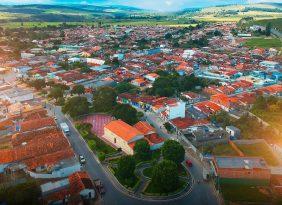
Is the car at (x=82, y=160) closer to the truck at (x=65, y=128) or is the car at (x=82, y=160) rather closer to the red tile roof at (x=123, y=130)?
the red tile roof at (x=123, y=130)

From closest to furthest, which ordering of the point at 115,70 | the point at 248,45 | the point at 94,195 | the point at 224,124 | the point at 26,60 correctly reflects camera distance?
1. the point at 94,195
2. the point at 224,124
3. the point at 115,70
4. the point at 26,60
5. the point at 248,45

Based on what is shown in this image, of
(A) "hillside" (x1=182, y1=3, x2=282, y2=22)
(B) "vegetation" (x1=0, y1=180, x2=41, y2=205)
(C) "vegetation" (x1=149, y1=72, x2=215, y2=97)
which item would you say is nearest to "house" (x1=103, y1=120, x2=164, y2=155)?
(B) "vegetation" (x1=0, y1=180, x2=41, y2=205)

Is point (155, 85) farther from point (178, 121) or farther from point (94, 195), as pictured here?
point (94, 195)

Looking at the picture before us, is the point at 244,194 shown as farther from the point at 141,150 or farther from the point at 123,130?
the point at 123,130

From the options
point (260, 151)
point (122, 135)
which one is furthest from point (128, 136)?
point (260, 151)

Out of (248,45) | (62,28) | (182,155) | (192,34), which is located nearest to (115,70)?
(182,155)

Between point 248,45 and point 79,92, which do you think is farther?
point 248,45

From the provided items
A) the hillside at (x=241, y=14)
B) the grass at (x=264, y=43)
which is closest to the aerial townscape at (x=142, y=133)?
the grass at (x=264, y=43)

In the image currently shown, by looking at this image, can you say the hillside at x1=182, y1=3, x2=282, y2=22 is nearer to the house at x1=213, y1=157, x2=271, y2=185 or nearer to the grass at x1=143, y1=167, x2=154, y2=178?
the house at x1=213, y1=157, x2=271, y2=185
